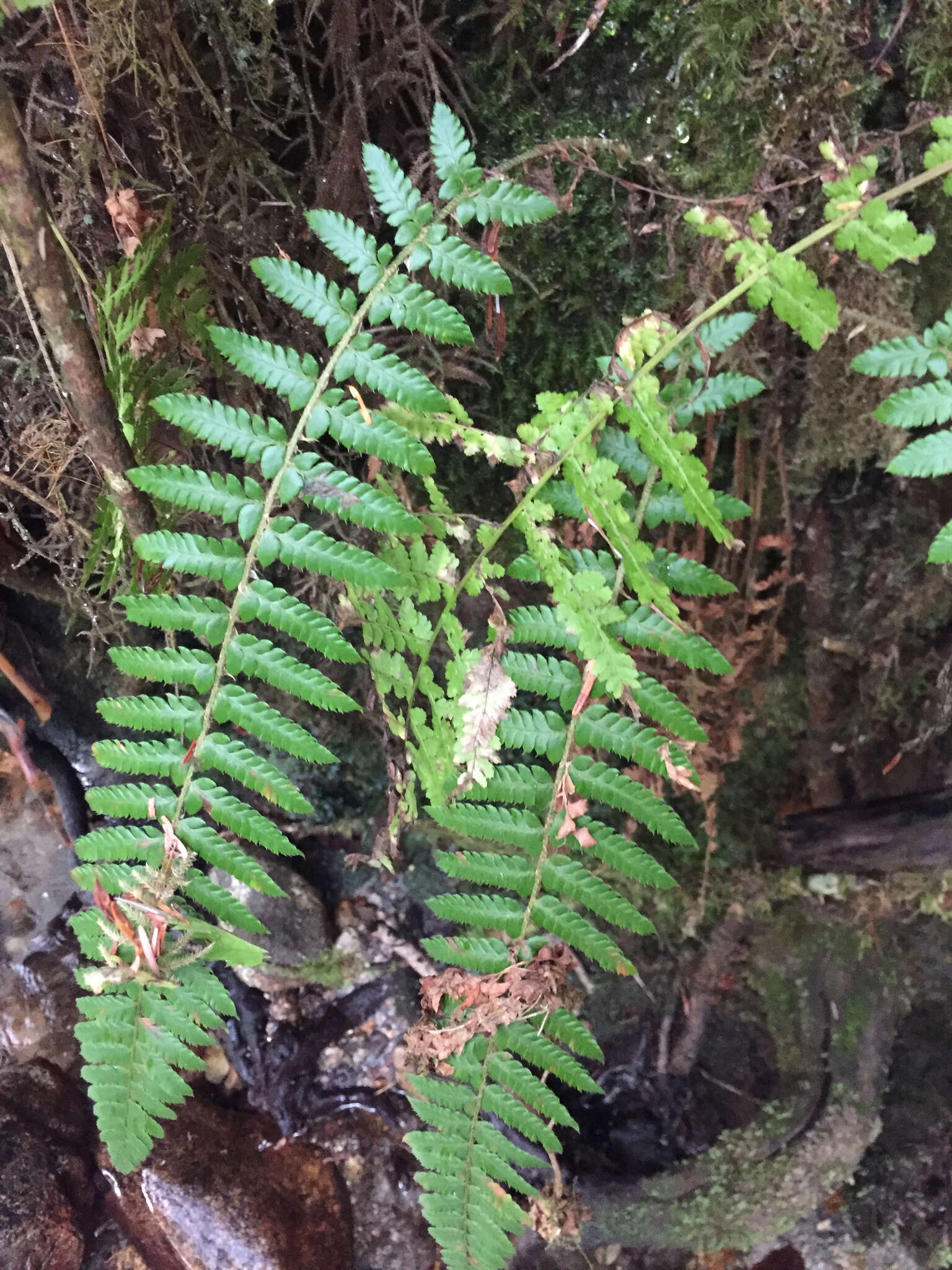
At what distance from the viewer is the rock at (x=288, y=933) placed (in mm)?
3451

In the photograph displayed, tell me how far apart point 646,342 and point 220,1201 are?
3.58m

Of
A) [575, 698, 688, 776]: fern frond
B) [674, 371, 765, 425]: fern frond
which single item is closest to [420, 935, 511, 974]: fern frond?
[575, 698, 688, 776]: fern frond

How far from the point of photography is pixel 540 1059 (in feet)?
6.21

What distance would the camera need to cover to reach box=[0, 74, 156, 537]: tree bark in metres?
1.53

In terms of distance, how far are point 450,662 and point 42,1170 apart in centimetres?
304

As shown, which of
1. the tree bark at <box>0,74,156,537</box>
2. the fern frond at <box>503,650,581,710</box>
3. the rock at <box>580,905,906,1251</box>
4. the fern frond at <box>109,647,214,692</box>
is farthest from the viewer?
the rock at <box>580,905,906,1251</box>

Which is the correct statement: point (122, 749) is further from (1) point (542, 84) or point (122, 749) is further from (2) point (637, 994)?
(2) point (637, 994)

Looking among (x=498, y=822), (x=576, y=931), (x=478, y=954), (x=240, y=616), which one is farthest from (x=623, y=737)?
(x=240, y=616)

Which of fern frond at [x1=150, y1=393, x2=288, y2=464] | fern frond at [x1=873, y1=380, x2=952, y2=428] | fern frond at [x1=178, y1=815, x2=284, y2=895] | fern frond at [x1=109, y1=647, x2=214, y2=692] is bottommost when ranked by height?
fern frond at [x1=178, y1=815, x2=284, y2=895]

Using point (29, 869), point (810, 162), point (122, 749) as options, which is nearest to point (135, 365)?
point (122, 749)

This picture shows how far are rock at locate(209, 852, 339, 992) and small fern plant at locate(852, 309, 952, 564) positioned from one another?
2.96 metres

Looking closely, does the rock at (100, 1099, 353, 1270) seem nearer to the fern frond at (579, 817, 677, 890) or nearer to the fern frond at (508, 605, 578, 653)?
the fern frond at (579, 817, 677, 890)

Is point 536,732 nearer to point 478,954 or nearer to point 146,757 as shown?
point 478,954

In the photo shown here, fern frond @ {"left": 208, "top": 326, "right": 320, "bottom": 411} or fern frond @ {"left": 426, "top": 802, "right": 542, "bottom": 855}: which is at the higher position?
fern frond @ {"left": 208, "top": 326, "right": 320, "bottom": 411}
